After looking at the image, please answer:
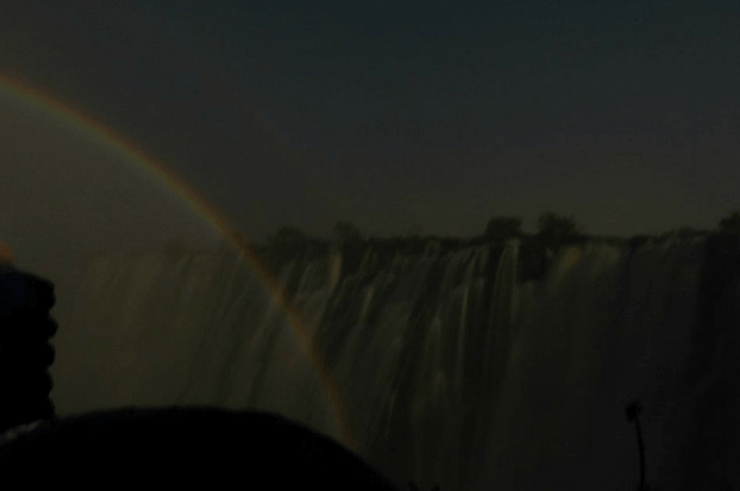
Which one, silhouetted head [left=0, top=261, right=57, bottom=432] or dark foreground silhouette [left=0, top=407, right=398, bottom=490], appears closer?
dark foreground silhouette [left=0, top=407, right=398, bottom=490]

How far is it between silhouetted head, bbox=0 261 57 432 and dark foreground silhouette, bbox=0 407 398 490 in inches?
37.7

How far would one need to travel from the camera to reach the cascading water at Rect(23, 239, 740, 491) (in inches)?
862

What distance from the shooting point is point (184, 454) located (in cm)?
154

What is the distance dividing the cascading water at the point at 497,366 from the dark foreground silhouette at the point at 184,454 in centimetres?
1587

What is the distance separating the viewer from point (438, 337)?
1136 inches

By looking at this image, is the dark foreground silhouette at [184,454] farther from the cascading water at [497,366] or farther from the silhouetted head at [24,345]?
the cascading water at [497,366]

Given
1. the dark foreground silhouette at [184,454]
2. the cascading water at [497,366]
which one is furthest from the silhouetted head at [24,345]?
the cascading water at [497,366]

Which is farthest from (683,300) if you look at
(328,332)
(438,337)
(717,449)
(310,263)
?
(310,263)

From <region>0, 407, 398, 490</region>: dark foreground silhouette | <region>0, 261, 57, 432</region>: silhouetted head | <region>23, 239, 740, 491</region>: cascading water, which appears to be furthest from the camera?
<region>23, 239, 740, 491</region>: cascading water

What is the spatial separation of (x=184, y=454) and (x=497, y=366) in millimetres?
25522

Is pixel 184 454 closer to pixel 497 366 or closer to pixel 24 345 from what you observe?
pixel 24 345

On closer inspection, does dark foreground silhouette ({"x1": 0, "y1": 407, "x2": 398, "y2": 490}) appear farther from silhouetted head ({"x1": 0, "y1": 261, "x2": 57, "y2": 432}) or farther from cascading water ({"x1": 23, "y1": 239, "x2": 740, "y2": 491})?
cascading water ({"x1": 23, "y1": 239, "x2": 740, "y2": 491})

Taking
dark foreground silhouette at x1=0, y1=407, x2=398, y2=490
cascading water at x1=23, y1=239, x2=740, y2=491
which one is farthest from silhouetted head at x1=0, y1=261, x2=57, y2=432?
cascading water at x1=23, y1=239, x2=740, y2=491

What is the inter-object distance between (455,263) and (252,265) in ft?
45.4
